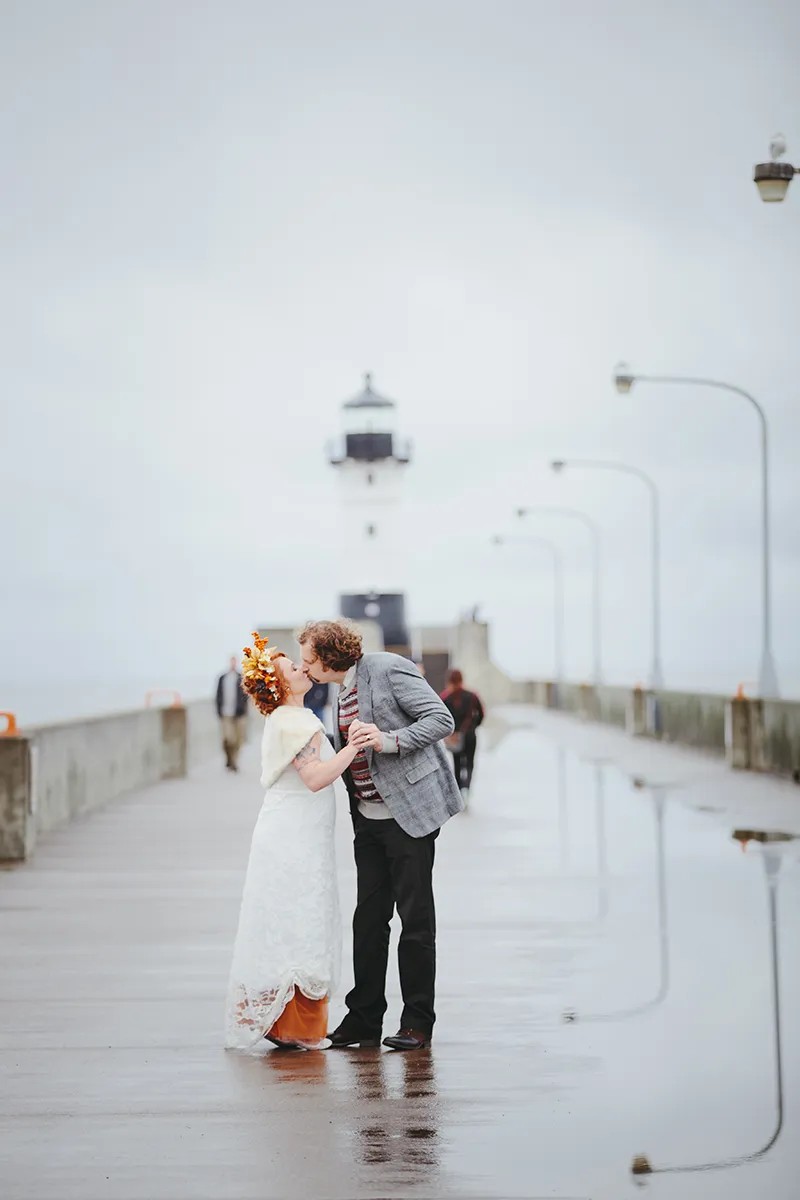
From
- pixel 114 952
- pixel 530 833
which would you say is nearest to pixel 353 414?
pixel 530 833

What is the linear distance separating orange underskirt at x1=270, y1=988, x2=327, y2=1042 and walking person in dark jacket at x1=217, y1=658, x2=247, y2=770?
19.5 metres

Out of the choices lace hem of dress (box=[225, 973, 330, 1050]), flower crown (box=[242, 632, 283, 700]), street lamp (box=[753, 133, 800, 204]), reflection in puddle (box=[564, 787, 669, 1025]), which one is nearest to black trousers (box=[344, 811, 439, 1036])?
lace hem of dress (box=[225, 973, 330, 1050])

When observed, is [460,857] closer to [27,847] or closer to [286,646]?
[27,847]

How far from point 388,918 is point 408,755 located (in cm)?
80

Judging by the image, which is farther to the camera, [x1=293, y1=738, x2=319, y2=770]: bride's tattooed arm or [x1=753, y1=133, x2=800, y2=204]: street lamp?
[x1=753, y1=133, x2=800, y2=204]: street lamp

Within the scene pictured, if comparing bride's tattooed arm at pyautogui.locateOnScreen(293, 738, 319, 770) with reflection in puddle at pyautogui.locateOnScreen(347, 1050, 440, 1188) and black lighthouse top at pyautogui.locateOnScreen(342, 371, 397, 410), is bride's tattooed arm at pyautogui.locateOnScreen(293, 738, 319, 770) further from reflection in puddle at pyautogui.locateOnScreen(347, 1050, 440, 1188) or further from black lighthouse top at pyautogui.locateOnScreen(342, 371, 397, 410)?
black lighthouse top at pyautogui.locateOnScreen(342, 371, 397, 410)

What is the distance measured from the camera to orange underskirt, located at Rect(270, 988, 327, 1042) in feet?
25.6

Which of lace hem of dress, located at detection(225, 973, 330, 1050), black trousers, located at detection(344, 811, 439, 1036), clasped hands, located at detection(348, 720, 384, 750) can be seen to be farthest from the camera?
black trousers, located at detection(344, 811, 439, 1036)

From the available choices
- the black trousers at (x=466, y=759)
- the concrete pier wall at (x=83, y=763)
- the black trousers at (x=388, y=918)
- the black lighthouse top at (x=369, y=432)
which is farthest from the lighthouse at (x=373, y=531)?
the black trousers at (x=388, y=918)

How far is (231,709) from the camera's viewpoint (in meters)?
28.9

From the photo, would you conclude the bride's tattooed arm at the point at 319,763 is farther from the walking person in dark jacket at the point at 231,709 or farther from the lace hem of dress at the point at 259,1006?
the walking person in dark jacket at the point at 231,709

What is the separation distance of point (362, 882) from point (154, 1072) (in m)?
1.24

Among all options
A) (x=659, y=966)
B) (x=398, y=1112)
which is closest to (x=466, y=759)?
(x=659, y=966)

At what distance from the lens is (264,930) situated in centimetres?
775
